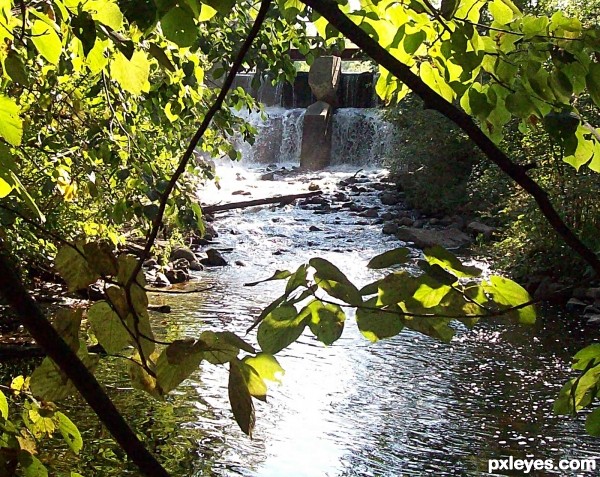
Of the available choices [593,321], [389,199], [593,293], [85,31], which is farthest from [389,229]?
[85,31]

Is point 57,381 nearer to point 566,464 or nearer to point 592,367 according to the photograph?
point 592,367

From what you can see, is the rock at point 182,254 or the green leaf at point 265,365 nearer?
the green leaf at point 265,365

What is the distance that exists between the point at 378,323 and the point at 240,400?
168mm

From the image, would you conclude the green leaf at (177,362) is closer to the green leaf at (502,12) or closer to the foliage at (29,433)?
the foliage at (29,433)

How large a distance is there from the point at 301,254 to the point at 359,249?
44.2 inches

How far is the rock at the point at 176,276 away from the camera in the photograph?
475 inches

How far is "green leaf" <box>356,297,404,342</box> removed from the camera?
0.83m

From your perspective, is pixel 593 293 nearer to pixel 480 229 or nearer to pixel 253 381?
pixel 480 229

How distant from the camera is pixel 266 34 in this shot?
341 cm

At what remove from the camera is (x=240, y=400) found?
77cm

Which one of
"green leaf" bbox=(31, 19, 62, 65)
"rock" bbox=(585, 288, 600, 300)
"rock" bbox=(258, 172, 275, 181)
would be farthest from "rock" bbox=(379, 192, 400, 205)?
"green leaf" bbox=(31, 19, 62, 65)

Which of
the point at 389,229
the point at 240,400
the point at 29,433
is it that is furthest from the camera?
the point at 389,229

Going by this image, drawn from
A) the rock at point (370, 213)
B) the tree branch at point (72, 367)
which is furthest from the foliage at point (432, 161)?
the tree branch at point (72, 367)

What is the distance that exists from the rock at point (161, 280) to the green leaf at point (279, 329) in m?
10.7
